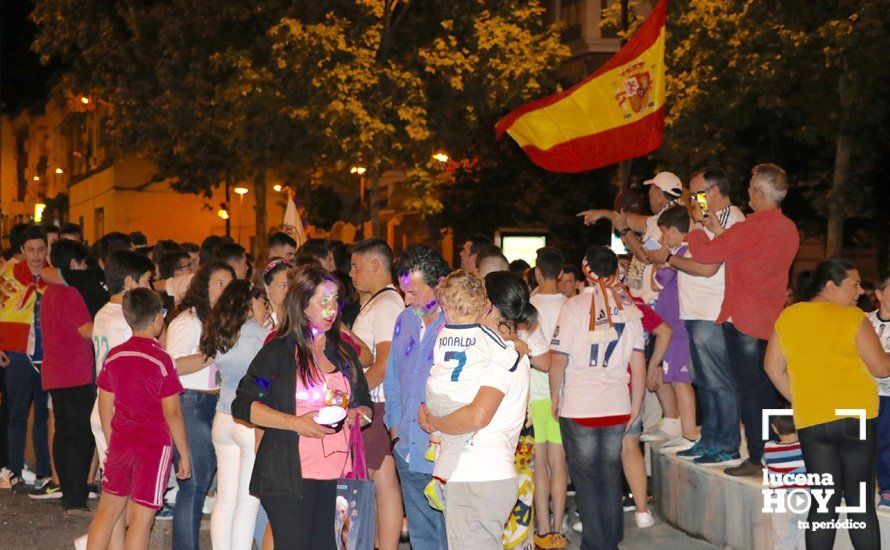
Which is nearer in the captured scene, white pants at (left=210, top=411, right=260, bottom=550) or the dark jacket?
the dark jacket

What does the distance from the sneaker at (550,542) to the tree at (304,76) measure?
55.4ft

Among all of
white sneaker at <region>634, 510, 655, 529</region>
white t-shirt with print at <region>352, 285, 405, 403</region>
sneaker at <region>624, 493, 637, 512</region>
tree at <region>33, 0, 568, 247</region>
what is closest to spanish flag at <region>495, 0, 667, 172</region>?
sneaker at <region>624, 493, 637, 512</region>

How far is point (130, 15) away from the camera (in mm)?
26984

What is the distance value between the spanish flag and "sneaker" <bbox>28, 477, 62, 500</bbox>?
18.1ft

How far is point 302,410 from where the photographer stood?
5980mm

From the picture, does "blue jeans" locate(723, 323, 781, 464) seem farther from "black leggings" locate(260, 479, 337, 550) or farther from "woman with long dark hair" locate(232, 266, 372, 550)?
"black leggings" locate(260, 479, 337, 550)

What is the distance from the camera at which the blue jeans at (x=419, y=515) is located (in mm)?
6879

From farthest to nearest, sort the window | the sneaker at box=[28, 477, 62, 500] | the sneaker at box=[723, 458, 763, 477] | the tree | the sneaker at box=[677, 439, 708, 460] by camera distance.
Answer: the window, the tree, the sneaker at box=[28, 477, 62, 500], the sneaker at box=[677, 439, 708, 460], the sneaker at box=[723, 458, 763, 477]

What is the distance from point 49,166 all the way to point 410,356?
62413mm

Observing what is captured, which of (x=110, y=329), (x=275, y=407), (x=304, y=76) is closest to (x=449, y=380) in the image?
(x=275, y=407)

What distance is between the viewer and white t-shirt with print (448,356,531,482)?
5734 mm

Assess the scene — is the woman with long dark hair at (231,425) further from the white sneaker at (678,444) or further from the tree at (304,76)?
the tree at (304,76)

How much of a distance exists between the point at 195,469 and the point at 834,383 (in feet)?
13.6

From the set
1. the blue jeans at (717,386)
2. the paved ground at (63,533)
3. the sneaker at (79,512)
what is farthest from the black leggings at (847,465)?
the sneaker at (79,512)
